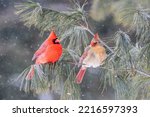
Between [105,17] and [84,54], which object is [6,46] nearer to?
[105,17]

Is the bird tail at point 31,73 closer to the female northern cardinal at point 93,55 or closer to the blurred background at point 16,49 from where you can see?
the female northern cardinal at point 93,55

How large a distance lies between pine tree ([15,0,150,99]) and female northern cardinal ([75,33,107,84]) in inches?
1.0

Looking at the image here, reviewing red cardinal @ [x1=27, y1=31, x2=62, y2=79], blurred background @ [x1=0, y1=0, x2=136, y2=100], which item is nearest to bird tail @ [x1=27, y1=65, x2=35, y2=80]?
red cardinal @ [x1=27, y1=31, x2=62, y2=79]

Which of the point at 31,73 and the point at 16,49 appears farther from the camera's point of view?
the point at 16,49

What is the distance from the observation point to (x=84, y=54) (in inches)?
72.1

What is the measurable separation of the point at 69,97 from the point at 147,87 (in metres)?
0.27

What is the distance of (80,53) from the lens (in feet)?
5.96

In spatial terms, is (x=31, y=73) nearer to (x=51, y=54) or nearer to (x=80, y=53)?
(x=51, y=54)

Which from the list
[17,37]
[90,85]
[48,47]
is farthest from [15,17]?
[48,47]

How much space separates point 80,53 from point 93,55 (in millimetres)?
70

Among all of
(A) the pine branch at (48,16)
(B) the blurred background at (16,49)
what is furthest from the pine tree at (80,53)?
(B) the blurred background at (16,49)

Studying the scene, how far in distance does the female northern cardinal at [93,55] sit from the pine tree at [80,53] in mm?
26

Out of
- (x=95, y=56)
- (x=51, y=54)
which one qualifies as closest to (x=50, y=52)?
(x=51, y=54)

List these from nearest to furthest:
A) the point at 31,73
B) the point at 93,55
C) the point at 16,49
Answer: the point at 31,73 < the point at 93,55 < the point at 16,49
